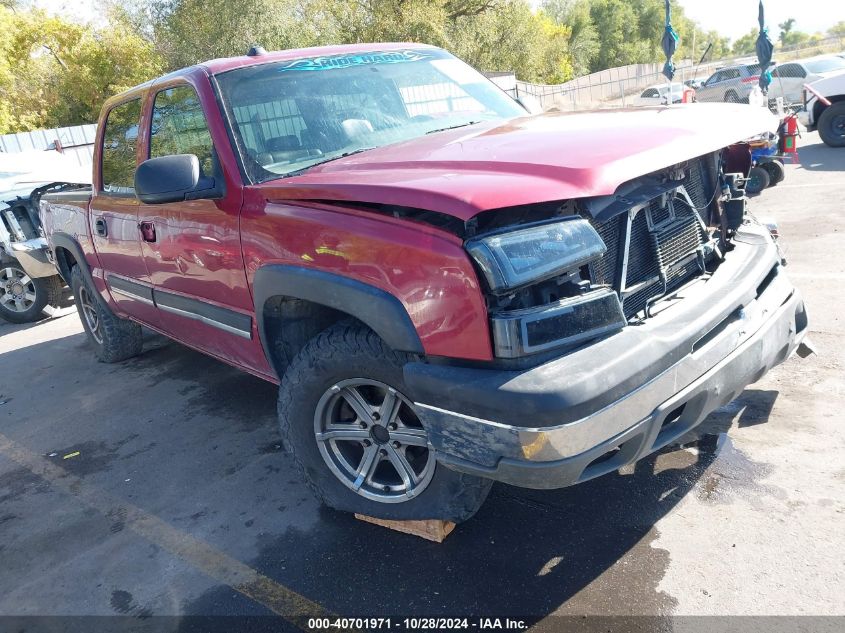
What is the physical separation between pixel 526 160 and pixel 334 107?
4.77 feet

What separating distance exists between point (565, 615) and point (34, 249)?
7582 mm

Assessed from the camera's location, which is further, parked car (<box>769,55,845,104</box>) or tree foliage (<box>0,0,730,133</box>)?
tree foliage (<box>0,0,730,133</box>)

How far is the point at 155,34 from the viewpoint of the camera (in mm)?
29562

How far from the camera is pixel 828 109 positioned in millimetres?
12062

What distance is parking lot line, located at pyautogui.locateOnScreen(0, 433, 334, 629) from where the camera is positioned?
2748 mm

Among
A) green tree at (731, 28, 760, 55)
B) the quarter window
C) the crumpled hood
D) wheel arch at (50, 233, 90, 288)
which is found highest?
the quarter window

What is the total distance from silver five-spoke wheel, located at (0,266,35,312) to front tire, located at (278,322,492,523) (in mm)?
6671

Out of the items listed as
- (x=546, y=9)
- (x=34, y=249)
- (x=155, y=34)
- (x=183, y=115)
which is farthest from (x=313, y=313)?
(x=546, y=9)

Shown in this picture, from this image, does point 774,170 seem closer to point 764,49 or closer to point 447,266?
point 764,49

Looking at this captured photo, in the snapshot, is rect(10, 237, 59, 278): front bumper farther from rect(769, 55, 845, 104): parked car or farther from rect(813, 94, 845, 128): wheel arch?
rect(769, 55, 845, 104): parked car

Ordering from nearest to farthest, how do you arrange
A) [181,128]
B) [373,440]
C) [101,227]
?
[373,440], [181,128], [101,227]

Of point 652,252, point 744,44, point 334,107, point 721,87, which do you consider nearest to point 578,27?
point 721,87

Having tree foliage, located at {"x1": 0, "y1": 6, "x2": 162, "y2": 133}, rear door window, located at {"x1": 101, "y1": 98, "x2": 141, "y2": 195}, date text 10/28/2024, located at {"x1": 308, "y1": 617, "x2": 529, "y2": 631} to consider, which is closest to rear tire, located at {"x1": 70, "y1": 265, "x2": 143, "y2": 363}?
rear door window, located at {"x1": 101, "y1": 98, "x2": 141, "y2": 195}

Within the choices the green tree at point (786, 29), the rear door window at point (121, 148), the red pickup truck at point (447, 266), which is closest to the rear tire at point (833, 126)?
the red pickup truck at point (447, 266)
